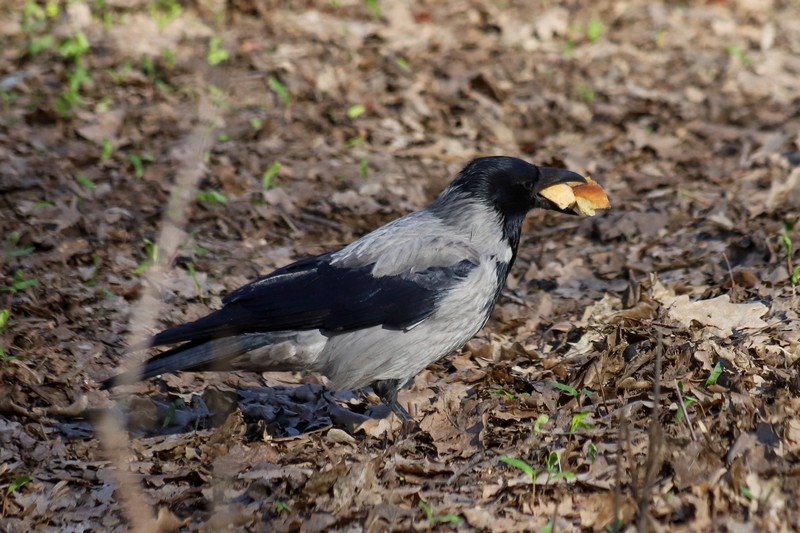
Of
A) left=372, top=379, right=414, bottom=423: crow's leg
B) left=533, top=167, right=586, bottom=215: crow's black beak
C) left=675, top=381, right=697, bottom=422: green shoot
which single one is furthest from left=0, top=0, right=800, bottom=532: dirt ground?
left=533, top=167, right=586, bottom=215: crow's black beak

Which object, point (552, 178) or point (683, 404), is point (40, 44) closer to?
point (552, 178)

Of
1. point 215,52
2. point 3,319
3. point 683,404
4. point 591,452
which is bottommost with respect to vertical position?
point 215,52

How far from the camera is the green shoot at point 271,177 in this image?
8164mm

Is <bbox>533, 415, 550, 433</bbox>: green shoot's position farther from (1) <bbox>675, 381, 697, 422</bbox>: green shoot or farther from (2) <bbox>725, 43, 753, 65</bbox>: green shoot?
(2) <bbox>725, 43, 753, 65</bbox>: green shoot

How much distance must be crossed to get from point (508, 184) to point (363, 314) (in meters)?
1.17

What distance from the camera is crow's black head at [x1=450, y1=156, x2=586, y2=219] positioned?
573 centimetres

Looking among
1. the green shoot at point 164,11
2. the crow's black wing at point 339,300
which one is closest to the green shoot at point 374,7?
the green shoot at point 164,11

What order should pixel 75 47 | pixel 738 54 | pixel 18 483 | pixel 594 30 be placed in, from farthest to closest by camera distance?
1. pixel 594 30
2. pixel 738 54
3. pixel 75 47
4. pixel 18 483

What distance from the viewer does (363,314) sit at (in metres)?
5.38

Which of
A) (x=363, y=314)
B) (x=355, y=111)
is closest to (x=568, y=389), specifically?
(x=363, y=314)

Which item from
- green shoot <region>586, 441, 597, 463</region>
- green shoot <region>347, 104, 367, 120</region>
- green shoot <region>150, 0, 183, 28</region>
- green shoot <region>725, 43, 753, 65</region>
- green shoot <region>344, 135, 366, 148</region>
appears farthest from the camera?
green shoot <region>725, 43, 753, 65</region>

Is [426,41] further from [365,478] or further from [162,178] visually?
[365,478]

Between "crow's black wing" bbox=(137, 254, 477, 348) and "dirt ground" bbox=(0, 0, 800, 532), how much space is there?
19.6 inches

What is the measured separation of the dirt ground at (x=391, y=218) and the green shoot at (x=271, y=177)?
133 millimetres
